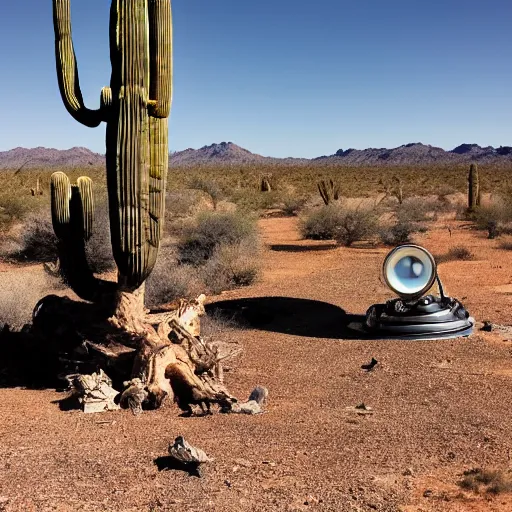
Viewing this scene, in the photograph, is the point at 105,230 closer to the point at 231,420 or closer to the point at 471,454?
the point at 231,420

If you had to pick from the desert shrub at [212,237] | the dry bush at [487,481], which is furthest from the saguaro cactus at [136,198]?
the desert shrub at [212,237]

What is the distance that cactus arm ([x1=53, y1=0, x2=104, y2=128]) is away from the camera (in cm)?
709

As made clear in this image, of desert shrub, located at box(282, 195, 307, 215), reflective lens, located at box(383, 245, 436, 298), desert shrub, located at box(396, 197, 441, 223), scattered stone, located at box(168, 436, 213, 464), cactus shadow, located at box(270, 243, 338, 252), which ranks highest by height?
desert shrub, located at box(282, 195, 307, 215)

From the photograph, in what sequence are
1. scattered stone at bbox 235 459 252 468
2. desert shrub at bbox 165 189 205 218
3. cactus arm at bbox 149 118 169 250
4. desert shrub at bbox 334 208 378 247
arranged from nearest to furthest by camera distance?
scattered stone at bbox 235 459 252 468
cactus arm at bbox 149 118 169 250
desert shrub at bbox 334 208 378 247
desert shrub at bbox 165 189 205 218

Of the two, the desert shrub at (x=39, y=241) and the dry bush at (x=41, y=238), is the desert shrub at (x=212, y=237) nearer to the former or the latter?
the dry bush at (x=41, y=238)

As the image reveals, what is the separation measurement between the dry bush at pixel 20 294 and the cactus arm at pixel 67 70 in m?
3.55

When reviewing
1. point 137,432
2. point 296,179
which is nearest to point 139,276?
point 137,432

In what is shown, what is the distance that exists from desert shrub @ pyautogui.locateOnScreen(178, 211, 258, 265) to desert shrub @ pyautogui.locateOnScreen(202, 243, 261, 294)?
121 cm

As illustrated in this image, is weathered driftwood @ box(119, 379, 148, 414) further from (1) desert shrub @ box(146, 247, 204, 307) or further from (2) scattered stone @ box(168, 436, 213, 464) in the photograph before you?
(1) desert shrub @ box(146, 247, 204, 307)

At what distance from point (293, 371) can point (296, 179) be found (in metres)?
45.2

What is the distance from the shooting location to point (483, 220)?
65.7 ft

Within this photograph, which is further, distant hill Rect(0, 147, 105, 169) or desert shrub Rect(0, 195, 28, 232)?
distant hill Rect(0, 147, 105, 169)

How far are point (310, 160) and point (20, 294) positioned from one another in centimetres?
17114

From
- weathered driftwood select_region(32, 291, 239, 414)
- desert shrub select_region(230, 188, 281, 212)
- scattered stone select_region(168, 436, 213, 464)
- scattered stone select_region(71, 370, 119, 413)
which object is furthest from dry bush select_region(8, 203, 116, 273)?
desert shrub select_region(230, 188, 281, 212)
